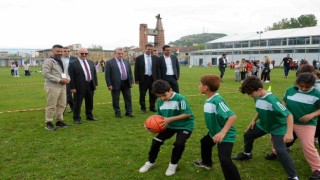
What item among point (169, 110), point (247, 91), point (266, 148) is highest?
point (247, 91)

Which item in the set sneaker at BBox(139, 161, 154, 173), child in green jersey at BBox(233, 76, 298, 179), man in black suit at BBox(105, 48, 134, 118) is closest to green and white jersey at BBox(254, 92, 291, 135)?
child in green jersey at BBox(233, 76, 298, 179)

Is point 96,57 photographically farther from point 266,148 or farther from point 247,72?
point 266,148

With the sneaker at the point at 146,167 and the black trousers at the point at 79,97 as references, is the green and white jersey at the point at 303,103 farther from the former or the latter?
the black trousers at the point at 79,97

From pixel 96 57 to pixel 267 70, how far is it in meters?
66.2

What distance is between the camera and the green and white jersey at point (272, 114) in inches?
165

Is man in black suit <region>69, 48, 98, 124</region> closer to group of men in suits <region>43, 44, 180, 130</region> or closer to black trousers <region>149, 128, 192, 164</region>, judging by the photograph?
group of men in suits <region>43, 44, 180, 130</region>

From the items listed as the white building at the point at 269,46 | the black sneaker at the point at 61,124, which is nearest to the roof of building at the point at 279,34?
the white building at the point at 269,46

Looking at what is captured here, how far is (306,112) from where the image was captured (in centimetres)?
461

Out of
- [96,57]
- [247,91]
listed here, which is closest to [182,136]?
[247,91]

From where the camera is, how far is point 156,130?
467 centimetres

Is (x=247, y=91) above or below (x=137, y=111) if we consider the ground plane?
above

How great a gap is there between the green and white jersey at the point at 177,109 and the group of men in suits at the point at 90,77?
3695mm

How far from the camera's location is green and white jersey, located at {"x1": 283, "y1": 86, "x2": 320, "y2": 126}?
455 cm

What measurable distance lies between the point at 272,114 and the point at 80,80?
220 inches
